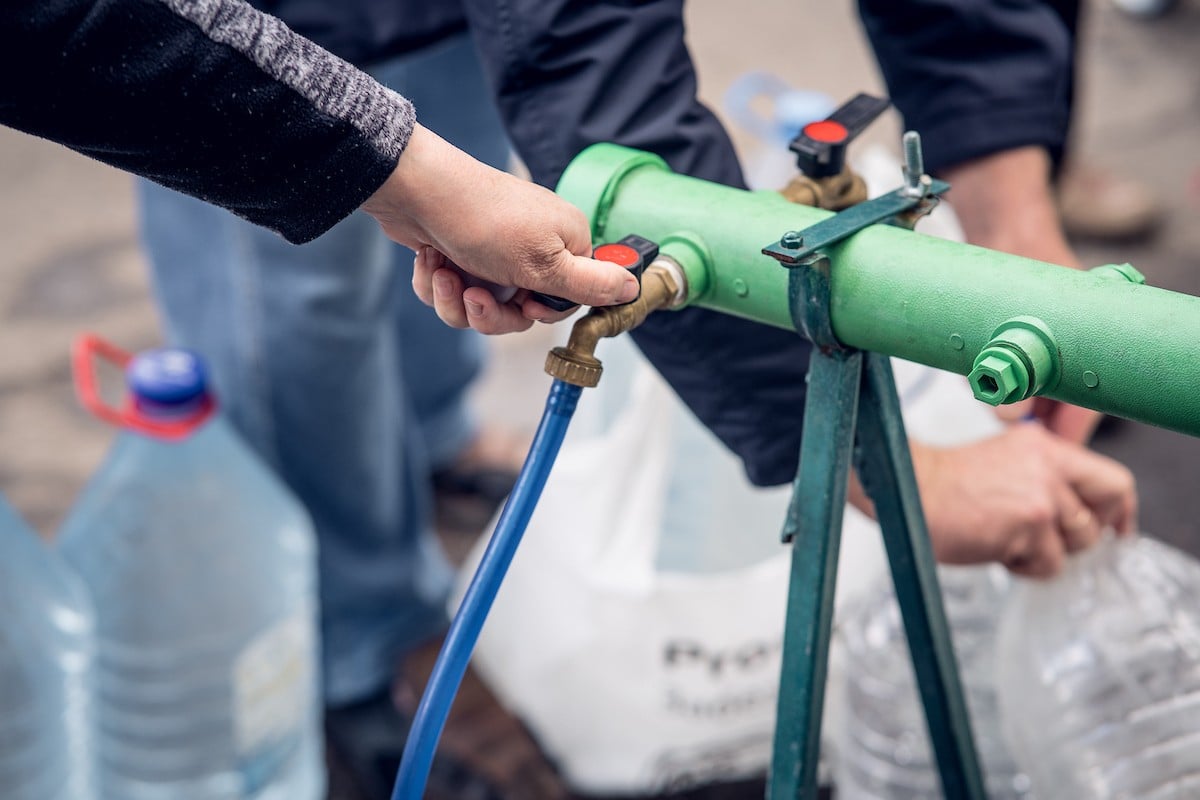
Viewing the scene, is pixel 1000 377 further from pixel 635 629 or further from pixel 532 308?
pixel 635 629

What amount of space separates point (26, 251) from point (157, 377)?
1.42 meters

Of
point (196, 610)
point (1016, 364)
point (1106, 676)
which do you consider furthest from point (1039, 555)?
point (196, 610)

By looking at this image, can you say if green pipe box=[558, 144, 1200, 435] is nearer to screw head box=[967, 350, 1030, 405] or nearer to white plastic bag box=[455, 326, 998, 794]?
screw head box=[967, 350, 1030, 405]

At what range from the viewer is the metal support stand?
0.75m

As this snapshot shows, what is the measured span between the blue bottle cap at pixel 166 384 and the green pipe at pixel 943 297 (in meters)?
0.60

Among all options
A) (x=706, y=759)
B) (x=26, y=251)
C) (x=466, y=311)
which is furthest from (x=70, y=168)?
(x=466, y=311)

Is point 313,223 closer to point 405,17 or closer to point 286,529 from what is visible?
point 405,17

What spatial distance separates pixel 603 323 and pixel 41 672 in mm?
891

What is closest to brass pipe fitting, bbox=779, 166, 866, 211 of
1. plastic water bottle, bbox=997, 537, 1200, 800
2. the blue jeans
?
plastic water bottle, bbox=997, 537, 1200, 800

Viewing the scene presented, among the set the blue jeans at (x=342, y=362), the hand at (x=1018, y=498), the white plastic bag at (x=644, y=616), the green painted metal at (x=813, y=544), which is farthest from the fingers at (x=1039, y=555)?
the blue jeans at (x=342, y=362)

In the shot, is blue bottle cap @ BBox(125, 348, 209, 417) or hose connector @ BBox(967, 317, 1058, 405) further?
blue bottle cap @ BBox(125, 348, 209, 417)

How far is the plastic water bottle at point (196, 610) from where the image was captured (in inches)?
54.6

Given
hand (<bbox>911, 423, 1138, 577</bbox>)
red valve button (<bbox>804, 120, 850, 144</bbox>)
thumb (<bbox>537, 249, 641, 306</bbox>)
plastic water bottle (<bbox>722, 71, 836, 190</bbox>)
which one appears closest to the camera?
thumb (<bbox>537, 249, 641, 306</bbox>)

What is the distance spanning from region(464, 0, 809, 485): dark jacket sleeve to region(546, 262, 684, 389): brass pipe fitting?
176 mm
